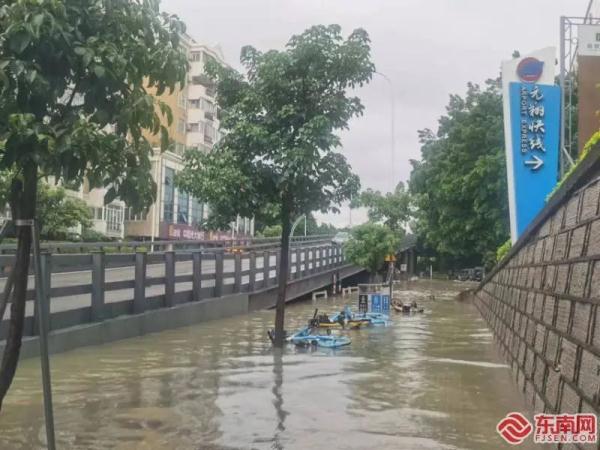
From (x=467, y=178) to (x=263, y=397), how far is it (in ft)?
76.9

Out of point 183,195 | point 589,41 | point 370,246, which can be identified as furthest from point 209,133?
point 589,41

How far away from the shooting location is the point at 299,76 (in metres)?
9.58

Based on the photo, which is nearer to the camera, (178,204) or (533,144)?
(533,144)

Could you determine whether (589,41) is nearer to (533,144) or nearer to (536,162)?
(533,144)

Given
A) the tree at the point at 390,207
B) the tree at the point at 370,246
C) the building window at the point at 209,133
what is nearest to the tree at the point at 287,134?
the tree at the point at 370,246

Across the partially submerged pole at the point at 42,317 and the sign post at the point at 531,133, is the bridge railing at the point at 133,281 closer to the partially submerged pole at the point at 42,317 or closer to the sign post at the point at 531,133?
the partially submerged pole at the point at 42,317

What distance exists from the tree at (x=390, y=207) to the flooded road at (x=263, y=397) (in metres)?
34.1

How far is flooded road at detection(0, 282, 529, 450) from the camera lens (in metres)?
5.05

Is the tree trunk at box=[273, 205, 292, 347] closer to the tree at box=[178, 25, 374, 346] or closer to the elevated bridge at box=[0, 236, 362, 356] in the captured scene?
the tree at box=[178, 25, 374, 346]

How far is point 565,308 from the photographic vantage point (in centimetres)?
465

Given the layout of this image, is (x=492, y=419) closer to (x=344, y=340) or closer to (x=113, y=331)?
(x=344, y=340)

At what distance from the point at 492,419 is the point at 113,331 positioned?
21.5 ft

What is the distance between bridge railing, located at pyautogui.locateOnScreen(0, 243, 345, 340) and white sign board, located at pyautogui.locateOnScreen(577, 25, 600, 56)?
27.4 feet

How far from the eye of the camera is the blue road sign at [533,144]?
1353 cm
